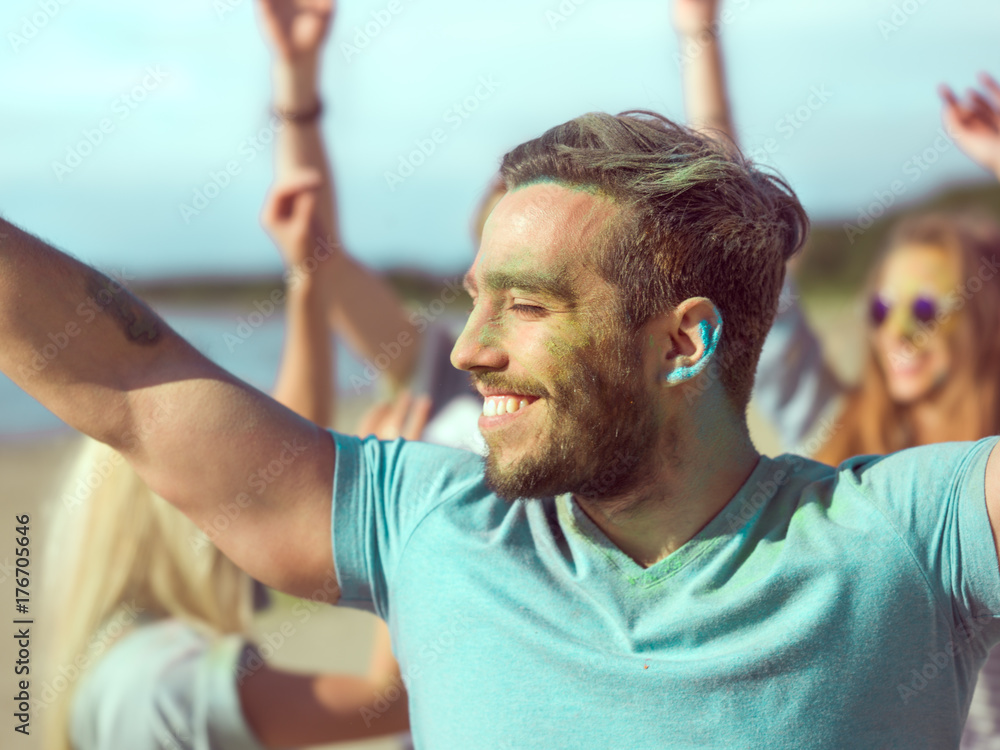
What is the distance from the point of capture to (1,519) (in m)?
8.99

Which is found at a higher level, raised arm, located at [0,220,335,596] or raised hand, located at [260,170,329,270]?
raised hand, located at [260,170,329,270]

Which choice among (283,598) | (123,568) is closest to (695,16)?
(123,568)

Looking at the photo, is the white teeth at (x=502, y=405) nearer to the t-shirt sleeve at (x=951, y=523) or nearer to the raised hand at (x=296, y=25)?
the t-shirt sleeve at (x=951, y=523)

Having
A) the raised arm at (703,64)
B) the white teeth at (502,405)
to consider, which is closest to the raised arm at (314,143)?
the raised arm at (703,64)

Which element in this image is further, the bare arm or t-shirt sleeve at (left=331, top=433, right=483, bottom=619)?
the bare arm

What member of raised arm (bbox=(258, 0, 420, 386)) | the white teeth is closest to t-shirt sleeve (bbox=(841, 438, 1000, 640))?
the white teeth

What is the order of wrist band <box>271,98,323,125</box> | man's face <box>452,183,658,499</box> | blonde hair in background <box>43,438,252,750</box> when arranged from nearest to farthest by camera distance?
1. man's face <box>452,183,658,499</box>
2. blonde hair in background <box>43,438,252,750</box>
3. wrist band <box>271,98,323,125</box>

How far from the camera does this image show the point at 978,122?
8.01ft

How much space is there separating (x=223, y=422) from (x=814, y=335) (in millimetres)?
2340

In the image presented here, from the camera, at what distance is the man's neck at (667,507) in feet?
5.13

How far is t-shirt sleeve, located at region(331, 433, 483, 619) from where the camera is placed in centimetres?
160

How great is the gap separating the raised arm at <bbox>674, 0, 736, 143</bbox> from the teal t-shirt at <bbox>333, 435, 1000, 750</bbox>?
5.49 ft

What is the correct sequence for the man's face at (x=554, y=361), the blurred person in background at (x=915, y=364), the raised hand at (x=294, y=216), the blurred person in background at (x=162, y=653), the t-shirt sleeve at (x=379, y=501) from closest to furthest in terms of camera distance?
the man's face at (x=554, y=361)
the t-shirt sleeve at (x=379, y=501)
the blurred person in background at (x=162, y=653)
the raised hand at (x=294, y=216)
the blurred person in background at (x=915, y=364)

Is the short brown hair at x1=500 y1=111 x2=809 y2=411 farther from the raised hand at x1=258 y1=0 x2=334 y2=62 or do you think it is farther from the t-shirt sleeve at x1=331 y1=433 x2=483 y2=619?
the raised hand at x1=258 y1=0 x2=334 y2=62
